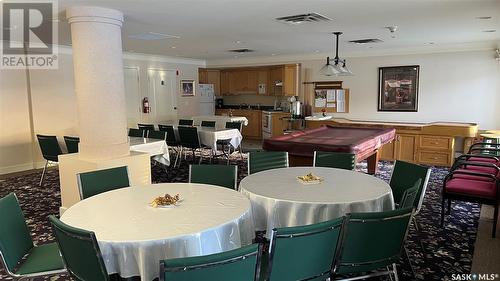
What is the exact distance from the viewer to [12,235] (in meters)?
2.37

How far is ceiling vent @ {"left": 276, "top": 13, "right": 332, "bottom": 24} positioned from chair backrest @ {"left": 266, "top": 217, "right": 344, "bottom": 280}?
326cm

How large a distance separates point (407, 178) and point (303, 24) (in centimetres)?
274

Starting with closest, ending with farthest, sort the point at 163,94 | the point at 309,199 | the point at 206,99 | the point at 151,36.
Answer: the point at 309,199
the point at 151,36
the point at 163,94
the point at 206,99

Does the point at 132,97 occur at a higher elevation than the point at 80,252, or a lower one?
higher

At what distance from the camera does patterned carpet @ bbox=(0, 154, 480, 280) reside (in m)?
3.16

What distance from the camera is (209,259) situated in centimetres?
161

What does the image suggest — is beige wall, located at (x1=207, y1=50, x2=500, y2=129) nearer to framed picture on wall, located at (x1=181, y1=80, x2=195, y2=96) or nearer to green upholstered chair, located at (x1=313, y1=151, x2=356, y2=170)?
framed picture on wall, located at (x1=181, y1=80, x2=195, y2=96)

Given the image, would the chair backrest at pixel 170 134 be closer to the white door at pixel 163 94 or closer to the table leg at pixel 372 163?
the white door at pixel 163 94

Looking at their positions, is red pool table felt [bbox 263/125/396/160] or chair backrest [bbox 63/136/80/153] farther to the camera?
chair backrest [bbox 63/136/80/153]

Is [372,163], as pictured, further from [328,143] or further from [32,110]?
[32,110]

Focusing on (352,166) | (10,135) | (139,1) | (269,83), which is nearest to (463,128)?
(352,166)

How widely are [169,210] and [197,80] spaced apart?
30.6 feet

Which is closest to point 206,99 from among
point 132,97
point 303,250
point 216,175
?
point 132,97

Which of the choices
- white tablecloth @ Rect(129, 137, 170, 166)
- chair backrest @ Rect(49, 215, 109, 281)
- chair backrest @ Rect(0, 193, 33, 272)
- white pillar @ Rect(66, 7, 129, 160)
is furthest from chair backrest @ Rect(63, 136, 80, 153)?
chair backrest @ Rect(49, 215, 109, 281)
